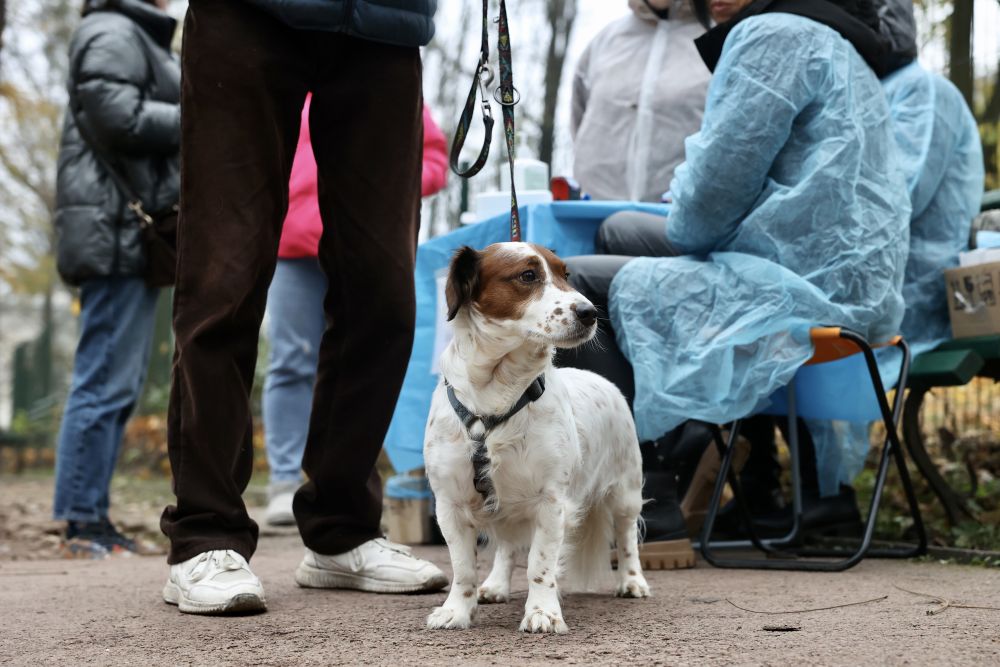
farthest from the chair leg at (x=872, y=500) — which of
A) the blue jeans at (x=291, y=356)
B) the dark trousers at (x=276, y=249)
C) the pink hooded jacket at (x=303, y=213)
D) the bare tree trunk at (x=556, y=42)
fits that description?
the bare tree trunk at (x=556, y=42)

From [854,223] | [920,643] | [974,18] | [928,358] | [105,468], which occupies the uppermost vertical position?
[974,18]

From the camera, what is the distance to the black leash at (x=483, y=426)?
8.34ft

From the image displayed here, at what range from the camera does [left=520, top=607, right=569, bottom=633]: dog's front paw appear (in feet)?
7.89

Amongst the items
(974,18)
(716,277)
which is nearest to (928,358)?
(716,277)

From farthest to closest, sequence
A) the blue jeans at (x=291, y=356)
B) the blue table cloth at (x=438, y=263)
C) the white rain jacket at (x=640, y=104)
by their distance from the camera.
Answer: the blue jeans at (x=291, y=356) → the white rain jacket at (x=640, y=104) → the blue table cloth at (x=438, y=263)

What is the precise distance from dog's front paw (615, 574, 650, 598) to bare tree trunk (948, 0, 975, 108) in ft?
14.3

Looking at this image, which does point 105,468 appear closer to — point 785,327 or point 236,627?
point 236,627

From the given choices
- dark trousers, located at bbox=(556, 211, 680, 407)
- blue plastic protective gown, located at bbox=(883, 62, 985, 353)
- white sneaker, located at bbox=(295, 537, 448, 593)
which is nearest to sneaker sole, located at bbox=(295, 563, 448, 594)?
white sneaker, located at bbox=(295, 537, 448, 593)

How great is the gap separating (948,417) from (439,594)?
3.95 m

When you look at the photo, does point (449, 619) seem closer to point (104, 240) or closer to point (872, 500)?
point (872, 500)

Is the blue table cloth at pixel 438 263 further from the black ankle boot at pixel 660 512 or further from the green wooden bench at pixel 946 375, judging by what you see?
the green wooden bench at pixel 946 375

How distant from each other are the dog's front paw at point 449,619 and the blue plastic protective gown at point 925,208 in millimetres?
2003

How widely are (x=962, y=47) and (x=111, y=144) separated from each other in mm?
4677

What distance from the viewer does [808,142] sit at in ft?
11.6
